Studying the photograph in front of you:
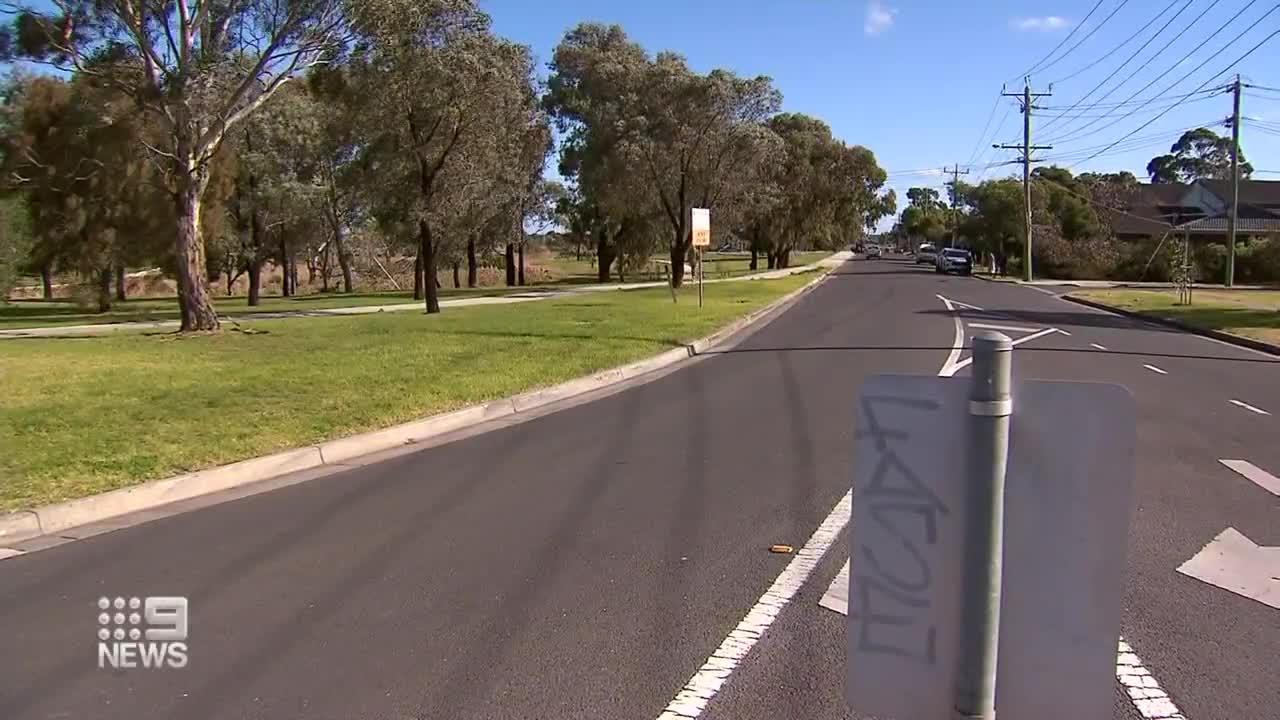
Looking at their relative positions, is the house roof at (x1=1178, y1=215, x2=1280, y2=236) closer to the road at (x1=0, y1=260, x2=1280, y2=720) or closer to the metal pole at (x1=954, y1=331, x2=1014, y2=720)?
the road at (x1=0, y1=260, x2=1280, y2=720)

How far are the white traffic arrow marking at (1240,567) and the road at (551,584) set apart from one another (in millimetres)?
101

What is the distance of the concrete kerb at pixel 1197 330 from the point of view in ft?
62.1

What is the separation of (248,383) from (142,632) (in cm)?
796

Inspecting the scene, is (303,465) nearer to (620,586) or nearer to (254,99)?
(620,586)

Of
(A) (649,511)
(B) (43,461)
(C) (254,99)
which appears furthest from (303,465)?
(C) (254,99)

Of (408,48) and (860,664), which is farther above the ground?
(408,48)

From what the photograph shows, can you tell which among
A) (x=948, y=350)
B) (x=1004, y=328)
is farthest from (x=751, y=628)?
(x=1004, y=328)

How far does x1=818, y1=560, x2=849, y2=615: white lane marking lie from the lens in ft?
16.6

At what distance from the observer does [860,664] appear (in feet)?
8.00

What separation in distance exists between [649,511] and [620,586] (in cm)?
156

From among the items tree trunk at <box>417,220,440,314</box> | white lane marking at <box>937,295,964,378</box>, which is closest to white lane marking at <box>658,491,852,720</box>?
white lane marking at <box>937,295,964,378</box>

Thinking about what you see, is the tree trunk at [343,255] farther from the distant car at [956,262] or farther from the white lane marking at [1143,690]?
the white lane marking at [1143,690]

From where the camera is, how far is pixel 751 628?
4797 millimetres

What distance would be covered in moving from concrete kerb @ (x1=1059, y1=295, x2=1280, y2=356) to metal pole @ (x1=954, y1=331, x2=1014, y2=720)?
19.1 m
